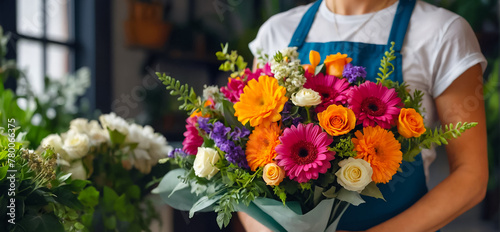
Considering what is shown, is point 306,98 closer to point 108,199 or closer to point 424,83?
point 424,83

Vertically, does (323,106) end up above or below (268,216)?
above

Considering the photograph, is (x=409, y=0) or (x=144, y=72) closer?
(x=409, y=0)

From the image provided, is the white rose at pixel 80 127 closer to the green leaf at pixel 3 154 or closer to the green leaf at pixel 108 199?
the green leaf at pixel 108 199

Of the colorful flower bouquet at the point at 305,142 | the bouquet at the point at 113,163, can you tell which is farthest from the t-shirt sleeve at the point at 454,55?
the bouquet at the point at 113,163

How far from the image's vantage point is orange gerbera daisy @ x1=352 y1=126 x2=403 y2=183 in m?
0.79

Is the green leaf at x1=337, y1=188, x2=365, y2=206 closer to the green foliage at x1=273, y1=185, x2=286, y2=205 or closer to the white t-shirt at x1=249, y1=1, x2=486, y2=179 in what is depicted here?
the green foliage at x1=273, y1=185, x2=286, y2=205

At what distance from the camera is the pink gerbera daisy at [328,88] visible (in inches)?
32.4

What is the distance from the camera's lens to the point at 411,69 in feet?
3.51

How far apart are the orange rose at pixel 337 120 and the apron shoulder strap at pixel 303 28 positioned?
1.54 feet

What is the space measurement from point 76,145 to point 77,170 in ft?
0.19

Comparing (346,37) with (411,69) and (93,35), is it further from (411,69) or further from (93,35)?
(93,35)

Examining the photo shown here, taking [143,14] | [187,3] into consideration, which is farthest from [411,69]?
[187,3]

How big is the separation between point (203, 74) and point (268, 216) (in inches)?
118

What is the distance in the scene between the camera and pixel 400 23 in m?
1.11
